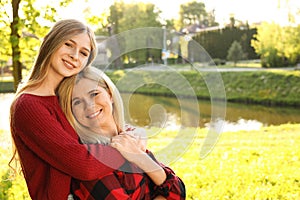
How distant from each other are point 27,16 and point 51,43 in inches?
129

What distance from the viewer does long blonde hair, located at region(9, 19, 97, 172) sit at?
154 cm

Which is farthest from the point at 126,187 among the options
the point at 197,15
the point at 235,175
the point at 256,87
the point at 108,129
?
the point at 197,15

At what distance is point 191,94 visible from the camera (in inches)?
68.9

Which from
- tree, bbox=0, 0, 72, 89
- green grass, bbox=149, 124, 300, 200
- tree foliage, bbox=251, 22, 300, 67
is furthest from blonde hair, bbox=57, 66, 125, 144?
tree foliage, bbox=251, 22, 300, 67

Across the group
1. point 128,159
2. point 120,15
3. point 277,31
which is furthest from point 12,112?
point 120,15

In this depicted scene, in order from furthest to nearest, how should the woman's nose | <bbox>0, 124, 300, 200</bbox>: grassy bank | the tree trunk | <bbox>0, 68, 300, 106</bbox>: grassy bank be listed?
<bbox>0, 68, 300, 106</bbox>: grassy bank
the tree trunk
<bbox>0, 124, 300, 200</bbox>: grassy bank
the woman's nose

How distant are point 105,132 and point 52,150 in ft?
0.72

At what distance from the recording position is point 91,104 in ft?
4.85

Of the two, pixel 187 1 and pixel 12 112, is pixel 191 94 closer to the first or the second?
pixel 12 112

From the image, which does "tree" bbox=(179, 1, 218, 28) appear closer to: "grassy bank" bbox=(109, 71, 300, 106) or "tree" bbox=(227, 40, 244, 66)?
"tree" bbox=(227, 40, 244, 66)

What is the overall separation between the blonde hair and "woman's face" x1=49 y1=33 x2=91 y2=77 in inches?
1.2

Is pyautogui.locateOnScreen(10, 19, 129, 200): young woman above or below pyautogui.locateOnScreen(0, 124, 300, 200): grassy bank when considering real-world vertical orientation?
above

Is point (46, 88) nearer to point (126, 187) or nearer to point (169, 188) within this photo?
point (126, 187)

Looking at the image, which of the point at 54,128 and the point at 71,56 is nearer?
the point at 54,128
